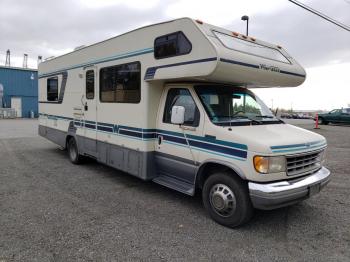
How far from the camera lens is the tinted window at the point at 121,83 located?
588cm

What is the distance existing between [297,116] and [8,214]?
55.6 m

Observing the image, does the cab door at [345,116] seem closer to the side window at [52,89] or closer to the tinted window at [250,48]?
the tinted window at [250,48]

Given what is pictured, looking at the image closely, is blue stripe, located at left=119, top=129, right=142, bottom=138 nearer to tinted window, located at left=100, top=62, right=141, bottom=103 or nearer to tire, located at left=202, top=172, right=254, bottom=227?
tinted window, located at left=100, top=62, right=141, bottom=103

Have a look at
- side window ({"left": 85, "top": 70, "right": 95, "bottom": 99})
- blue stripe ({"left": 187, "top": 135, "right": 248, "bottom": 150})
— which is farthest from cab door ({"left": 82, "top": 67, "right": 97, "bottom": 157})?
blue stripe ({"left": 187, "top": 135, "right": 248, "bottom": 150})

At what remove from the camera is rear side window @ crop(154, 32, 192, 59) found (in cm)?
479

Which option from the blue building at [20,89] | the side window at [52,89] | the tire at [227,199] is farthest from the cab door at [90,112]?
the blue building at [20,89]

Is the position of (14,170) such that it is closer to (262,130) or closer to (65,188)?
(65,188)

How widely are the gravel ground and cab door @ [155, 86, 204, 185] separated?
2.03 feet

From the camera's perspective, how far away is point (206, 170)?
192 inches

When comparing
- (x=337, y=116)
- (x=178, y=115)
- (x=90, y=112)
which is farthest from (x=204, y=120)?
(x=337, y=116)

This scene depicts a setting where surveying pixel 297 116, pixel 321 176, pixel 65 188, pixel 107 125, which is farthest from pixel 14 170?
pixel 297 116

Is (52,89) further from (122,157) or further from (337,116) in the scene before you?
(337,116)

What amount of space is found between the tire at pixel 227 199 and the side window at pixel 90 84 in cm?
401

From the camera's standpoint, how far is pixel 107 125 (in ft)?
22.3
